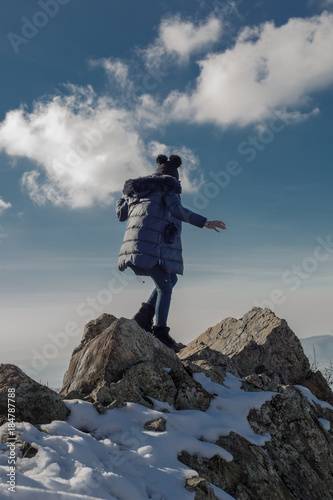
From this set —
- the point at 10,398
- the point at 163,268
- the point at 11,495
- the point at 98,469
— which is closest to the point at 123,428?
the point at 98,469

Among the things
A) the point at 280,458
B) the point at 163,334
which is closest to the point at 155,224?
the point at 163,334

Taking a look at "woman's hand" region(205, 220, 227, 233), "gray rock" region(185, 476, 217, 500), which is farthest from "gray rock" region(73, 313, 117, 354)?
"gray rock" region(185, 476, 217, 500)

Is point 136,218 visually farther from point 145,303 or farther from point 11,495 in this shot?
point 11,495

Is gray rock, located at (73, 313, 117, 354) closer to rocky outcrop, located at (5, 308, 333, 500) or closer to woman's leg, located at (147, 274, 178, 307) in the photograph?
woman's leg, located at (147, 274, 178, 307)

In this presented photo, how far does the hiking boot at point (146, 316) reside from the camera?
29.7 ft

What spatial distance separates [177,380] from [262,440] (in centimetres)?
137

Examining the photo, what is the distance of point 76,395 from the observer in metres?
5.32

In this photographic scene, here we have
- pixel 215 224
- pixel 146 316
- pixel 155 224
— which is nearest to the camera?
pixel 215 224

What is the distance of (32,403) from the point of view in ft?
14.8

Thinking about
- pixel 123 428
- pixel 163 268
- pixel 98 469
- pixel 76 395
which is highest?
pixel 163 268

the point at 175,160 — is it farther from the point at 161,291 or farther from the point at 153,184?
the point at 161,291

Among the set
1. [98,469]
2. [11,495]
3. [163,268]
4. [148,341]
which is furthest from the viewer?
[163,268]

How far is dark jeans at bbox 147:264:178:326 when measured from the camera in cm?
891

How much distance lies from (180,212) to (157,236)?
0.74 m
